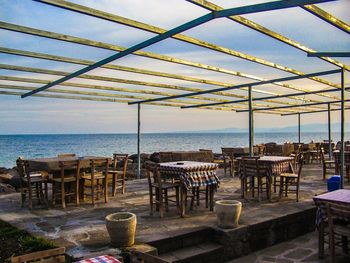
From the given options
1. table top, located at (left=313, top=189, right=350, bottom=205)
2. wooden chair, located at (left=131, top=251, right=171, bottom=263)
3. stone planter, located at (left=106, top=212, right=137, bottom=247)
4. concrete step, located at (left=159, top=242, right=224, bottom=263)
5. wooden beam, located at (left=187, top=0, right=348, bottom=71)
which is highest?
wooden beam, located at (left=187, top=0, right=348, bottom=71)

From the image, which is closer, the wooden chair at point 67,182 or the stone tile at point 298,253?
the stone tile at point 298,253

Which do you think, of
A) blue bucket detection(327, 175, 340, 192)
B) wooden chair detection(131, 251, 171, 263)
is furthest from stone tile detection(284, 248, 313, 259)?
wooden chair detection(131, 251, 171, 263)

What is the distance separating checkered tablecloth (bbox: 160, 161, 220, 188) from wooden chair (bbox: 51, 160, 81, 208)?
6.46 feet

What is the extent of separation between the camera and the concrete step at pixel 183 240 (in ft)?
15.8

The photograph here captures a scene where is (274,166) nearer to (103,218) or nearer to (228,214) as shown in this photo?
(228,214)

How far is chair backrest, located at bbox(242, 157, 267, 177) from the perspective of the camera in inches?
306

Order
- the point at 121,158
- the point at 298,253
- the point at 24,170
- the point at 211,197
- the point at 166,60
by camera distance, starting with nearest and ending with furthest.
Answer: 1. the point at 298,253
2. the point at 166,60
3. the point at 211,197
4. the point at 24,170
5. the point at 121,158

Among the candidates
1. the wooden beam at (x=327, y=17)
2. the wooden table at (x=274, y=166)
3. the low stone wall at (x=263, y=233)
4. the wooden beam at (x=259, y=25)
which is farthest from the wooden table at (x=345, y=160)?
the wooden beam at (x=327, y=17)

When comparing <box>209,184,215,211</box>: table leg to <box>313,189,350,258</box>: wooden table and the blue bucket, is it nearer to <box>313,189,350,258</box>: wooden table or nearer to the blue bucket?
<box>313,189,350,258</box>: wooden table

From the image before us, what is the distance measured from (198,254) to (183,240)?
0.33 meters

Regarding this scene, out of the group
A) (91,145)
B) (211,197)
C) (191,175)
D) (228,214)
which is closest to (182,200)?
(191,175)

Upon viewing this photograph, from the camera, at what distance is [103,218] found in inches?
245

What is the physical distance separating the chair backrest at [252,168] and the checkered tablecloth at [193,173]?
1.32 metres

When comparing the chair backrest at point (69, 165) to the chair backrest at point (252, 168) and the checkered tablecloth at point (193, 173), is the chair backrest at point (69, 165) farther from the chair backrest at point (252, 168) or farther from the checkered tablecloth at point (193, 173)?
the chair backrest at point (252, 168)
